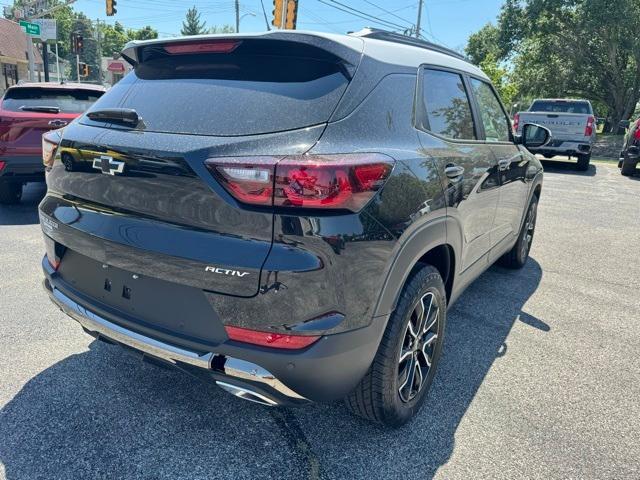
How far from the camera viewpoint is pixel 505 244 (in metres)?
4.01

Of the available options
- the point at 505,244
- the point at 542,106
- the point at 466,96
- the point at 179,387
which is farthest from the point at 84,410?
the point at 542,106

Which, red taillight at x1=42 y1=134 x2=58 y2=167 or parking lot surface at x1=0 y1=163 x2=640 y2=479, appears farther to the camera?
red taillight at x1=42 y1=134 x2=58 y2=167

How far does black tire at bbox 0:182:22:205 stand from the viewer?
660 centimetres

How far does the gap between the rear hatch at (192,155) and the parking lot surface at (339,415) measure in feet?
2.23

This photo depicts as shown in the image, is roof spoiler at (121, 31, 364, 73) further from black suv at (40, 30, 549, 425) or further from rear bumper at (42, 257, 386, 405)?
rear bumper at (42, 257, 386, 405)

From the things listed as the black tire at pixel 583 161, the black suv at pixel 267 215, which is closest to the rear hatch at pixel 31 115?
the black suv at pixel 267 215

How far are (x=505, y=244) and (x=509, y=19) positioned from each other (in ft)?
87.8

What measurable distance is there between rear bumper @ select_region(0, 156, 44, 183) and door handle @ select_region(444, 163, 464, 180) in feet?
17.5

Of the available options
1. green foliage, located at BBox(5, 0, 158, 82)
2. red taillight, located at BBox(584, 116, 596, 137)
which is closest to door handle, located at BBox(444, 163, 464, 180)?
red taillight, located at BBox(584, 116, 596, 137)

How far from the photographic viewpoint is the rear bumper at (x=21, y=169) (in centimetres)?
593

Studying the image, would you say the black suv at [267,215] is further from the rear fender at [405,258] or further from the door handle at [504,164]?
the door handle at [504,164]

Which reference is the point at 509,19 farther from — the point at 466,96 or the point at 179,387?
the point at 179,387

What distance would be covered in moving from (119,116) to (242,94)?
22.9 inches

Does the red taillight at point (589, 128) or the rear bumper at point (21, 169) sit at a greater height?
the red taillight at point (589, 128)
